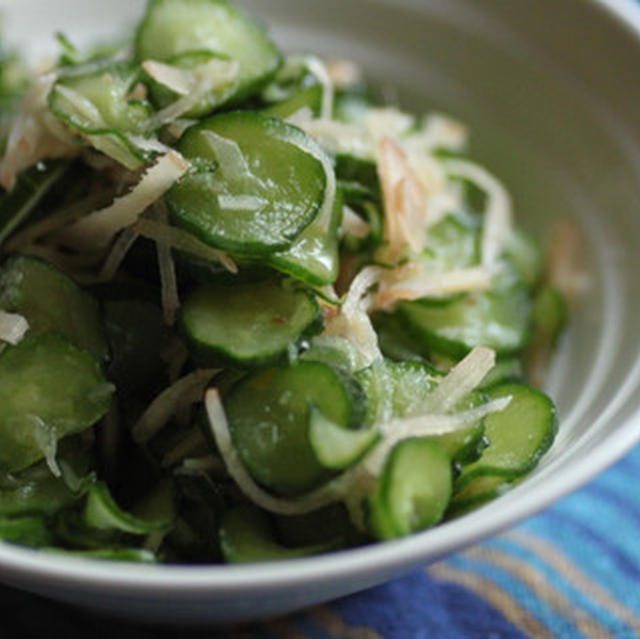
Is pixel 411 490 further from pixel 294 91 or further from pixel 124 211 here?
pixel 294 91

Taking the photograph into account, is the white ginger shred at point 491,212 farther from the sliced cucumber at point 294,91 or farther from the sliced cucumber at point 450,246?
the sliced cucumber at point 294,91

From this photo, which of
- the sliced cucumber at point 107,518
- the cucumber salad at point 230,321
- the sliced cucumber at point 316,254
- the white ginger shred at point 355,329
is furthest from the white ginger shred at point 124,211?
the sliced cucumber at point 107,518

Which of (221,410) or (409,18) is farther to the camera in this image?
(409,18)

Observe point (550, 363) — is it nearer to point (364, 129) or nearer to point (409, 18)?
point (364, 129)

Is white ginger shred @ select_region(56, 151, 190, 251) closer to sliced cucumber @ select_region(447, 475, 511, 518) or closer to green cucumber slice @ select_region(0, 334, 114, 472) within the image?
green cucumber slice @ select_region(0, 334, 114, 472)

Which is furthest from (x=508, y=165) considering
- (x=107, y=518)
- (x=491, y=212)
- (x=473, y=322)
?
(x=107, y=518)

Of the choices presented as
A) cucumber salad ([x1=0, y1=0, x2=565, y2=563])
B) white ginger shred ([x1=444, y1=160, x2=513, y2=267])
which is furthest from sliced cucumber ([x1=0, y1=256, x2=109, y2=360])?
white ginger shred ([x1=444, y1=160, x2=513, y2=267])

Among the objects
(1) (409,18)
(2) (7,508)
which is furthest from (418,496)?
(1) (409,18)
